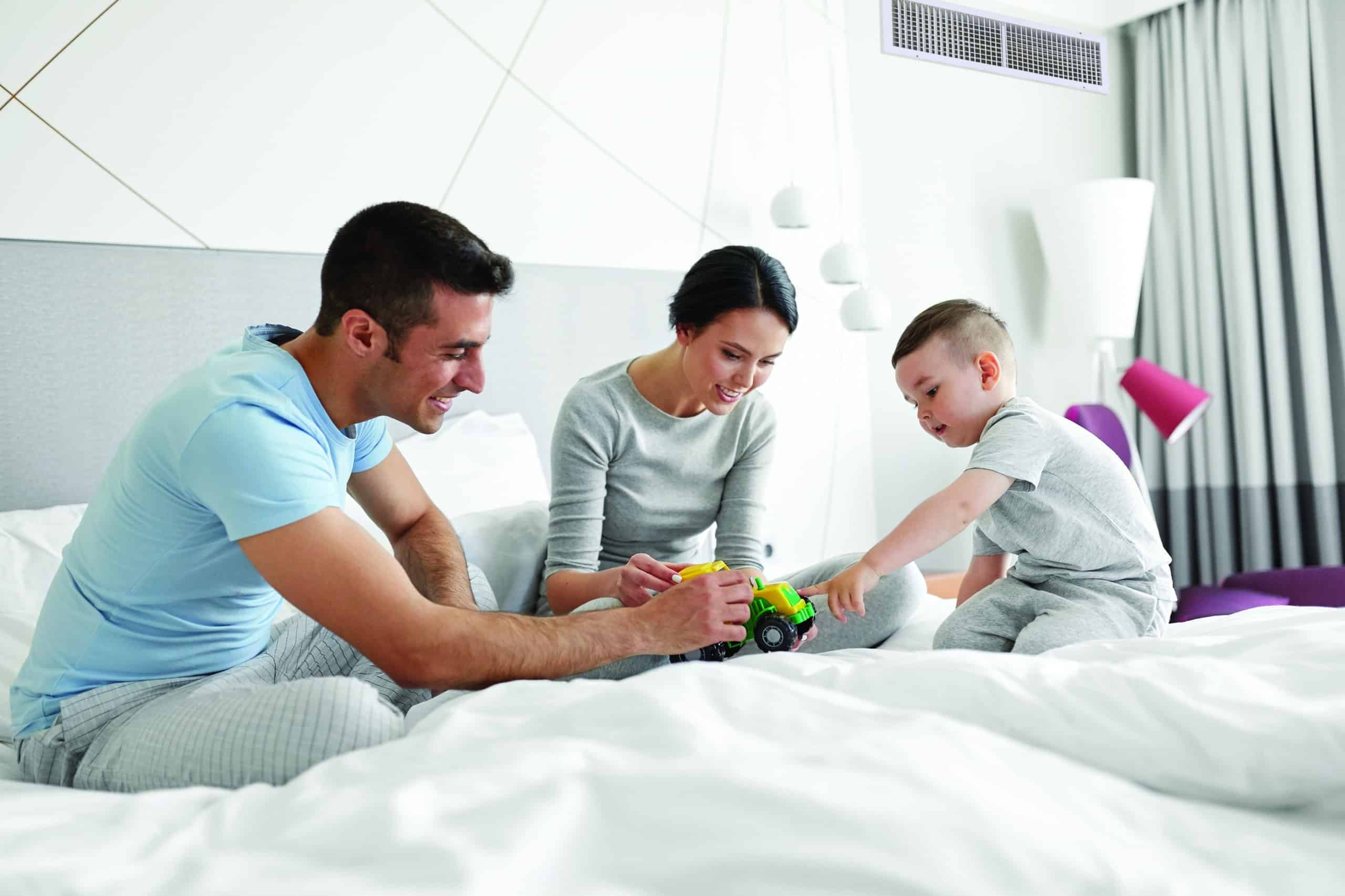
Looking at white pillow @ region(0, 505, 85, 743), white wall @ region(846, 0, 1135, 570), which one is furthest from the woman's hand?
white wall @ region(846, 0, 1135, 570)

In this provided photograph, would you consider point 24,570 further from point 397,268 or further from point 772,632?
point 772,632

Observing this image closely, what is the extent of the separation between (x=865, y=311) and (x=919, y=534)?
1530 mm

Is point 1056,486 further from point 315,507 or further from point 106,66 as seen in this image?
point 106,66

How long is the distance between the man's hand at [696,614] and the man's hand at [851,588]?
22 centimetres

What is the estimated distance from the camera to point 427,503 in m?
1.72

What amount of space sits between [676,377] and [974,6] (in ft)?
6.95

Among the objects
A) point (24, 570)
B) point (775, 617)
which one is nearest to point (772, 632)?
point (775, 617)

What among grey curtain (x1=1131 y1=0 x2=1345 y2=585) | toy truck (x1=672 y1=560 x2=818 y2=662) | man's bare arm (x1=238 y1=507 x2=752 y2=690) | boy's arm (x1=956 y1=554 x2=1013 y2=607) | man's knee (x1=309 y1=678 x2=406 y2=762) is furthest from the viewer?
grey curtain (x1=1131 y1=0 x2=1345 y2=585)

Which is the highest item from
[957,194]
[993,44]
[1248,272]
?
[993,44]

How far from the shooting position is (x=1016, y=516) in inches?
68.0

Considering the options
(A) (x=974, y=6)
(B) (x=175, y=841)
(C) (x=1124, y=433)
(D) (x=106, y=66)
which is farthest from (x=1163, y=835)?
(A) (x=974, y=6)

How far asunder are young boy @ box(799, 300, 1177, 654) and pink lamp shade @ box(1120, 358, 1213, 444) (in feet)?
4.46

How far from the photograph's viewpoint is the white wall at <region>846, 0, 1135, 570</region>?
3.27m

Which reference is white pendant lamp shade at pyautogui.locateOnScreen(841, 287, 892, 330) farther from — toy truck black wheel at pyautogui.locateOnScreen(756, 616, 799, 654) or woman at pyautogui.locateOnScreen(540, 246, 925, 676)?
toy truck black wheel at pyautogui.locateOnScreen(756, 616, 799, 654)
